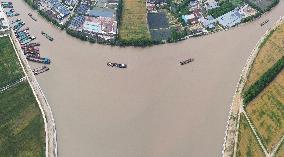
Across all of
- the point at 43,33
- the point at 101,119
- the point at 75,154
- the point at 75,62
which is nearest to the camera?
the point at 75,154

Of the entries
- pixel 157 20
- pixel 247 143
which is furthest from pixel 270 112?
pixel 157 20

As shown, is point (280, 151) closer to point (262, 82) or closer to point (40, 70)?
point (262, 82)

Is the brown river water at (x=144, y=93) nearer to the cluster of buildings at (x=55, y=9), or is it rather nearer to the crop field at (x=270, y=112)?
the cluster of buildings at (x=55, y=9)

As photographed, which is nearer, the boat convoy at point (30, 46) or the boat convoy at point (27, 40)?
the boat convoy at point (30, 46)

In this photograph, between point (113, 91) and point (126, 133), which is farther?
point (113, 91)

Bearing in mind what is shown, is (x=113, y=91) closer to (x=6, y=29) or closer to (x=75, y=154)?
(x=75, y=154)

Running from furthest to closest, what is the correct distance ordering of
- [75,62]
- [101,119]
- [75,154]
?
[75,62]
[101,119]
[75,154]

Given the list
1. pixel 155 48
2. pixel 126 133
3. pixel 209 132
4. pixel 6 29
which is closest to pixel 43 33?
pixel 6 29

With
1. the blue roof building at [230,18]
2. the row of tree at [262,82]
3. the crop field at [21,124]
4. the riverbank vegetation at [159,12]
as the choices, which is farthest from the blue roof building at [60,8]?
the row of tree at [262,82]
